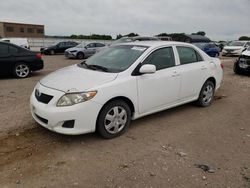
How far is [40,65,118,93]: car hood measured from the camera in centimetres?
347

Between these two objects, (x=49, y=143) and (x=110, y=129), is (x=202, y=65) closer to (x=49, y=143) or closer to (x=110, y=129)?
(x=110, y=129)

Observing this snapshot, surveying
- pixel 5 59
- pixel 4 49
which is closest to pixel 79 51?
pixel 4 49

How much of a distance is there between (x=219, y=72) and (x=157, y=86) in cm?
240

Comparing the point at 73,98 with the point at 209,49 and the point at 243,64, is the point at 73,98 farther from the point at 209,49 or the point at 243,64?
the point at 209,49

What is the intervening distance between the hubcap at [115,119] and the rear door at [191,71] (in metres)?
1.57

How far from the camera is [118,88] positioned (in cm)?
362

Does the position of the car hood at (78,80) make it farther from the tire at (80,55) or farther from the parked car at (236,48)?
the parked car at (236,48)

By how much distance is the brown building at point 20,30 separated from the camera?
6116 centimetres

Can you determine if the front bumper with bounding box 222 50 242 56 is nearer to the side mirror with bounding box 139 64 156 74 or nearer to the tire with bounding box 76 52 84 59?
the tire with bounding box 76 52 84 59

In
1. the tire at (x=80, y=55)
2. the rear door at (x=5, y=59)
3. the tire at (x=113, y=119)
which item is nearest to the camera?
the tire at (x=113, y=119)

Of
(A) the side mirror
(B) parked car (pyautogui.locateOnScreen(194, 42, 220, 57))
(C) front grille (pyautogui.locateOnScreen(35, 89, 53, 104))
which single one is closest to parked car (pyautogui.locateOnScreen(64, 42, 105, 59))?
(B) parked car (pyautogui.locateOnScreen(194, 42, 220, 57))

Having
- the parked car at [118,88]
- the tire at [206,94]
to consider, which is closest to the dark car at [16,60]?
the parked car at [118,88]

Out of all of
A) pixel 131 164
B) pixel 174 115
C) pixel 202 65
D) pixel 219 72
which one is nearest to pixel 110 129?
pixel 131 164

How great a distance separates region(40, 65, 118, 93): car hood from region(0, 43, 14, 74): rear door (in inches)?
201
